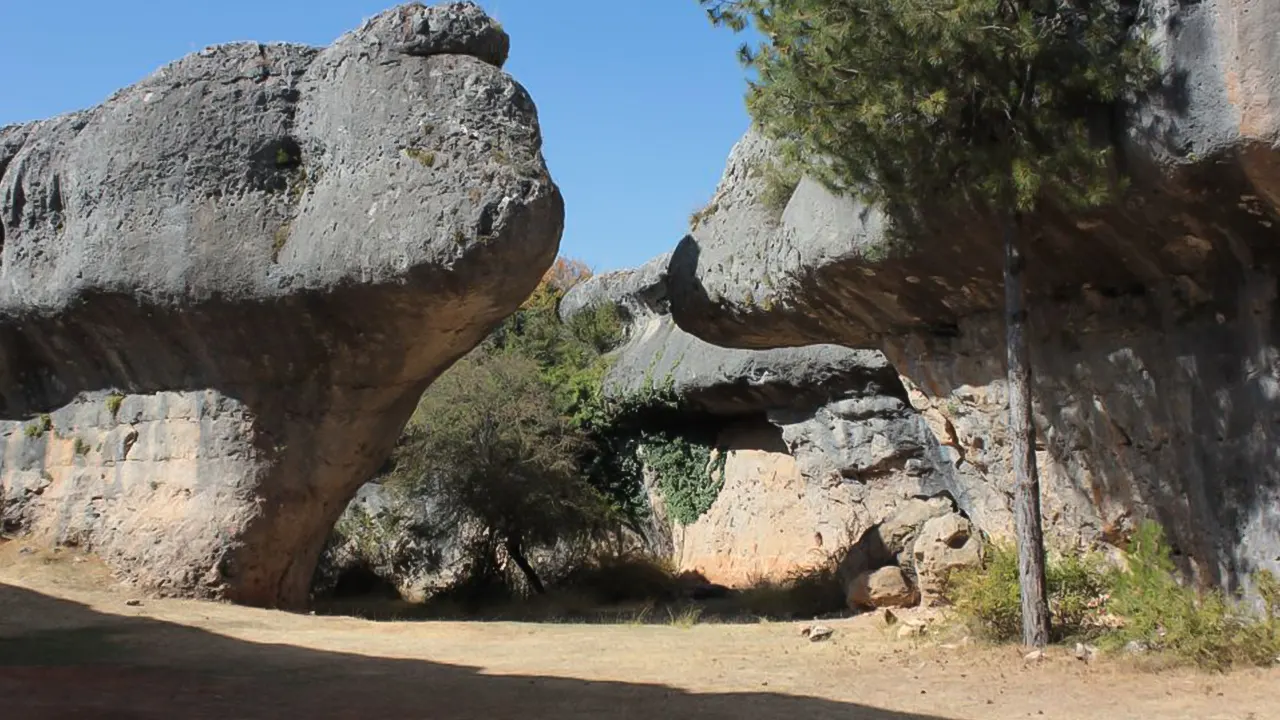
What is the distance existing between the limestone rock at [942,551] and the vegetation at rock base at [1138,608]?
1.52m

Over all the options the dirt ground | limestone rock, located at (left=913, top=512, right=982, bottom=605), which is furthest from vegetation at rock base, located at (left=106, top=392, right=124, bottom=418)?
limestone rock, located at (left=913, top=512, right=982, bottom=605)

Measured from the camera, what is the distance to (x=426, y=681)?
7492 millimetres

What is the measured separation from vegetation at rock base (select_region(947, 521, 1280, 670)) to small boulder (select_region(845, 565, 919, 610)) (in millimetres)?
2472

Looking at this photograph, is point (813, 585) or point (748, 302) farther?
point (813, 585)

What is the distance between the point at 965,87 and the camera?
8273 mm

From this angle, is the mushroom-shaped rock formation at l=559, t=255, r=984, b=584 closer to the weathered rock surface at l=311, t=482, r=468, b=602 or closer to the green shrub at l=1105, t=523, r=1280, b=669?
the weathered rock surface at l=311, t=482, r=468, b=602

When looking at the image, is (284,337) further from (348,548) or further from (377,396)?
(348,548)

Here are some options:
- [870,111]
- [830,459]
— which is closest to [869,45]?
[870,111]

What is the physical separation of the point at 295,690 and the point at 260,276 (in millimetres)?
5827

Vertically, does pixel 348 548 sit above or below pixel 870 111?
below

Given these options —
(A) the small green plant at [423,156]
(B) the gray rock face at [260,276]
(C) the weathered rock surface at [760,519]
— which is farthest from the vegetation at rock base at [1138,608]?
(C) the weathered rock surface at [760,519]

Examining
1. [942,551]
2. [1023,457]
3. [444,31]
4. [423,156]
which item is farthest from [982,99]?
[444,31]

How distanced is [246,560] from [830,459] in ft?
27.1

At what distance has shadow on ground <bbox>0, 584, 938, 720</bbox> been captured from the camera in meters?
6.18
